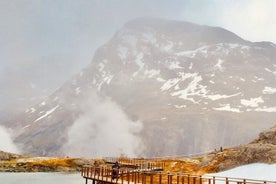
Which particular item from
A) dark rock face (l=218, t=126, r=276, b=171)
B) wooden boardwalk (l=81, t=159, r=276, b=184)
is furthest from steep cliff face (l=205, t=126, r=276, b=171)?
wooden boardwalk (l=81, t=159, r=276, b=184)

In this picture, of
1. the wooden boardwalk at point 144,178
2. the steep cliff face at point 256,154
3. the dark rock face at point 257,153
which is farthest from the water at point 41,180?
the dark rock face at point 257,153

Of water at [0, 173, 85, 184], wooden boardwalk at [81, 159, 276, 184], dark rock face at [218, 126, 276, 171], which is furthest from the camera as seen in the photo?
water at [0, 173, 85, 184]

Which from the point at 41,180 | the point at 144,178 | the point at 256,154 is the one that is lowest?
the point at 41,180

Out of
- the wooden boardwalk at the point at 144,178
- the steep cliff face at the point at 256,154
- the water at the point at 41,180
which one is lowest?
the water at the point at 41,180

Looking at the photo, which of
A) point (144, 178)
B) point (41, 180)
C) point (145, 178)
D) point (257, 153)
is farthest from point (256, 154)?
point (41, 180)

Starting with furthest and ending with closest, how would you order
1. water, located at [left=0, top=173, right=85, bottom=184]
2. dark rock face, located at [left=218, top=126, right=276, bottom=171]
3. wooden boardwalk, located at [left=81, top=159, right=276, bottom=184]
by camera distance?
water, located at [left=0, top=173, right=85, bottom=184]
dark rock face, located at [left=218, top=126, right=276, bottom=171]
wooden boardwalk, located at [left=81, top=159, right=276, bottom=184]

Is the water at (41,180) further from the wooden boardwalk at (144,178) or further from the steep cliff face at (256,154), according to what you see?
the steep cliff face at (256,154)

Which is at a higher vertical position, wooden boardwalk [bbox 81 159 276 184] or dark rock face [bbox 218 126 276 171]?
dark rock face [bbox 218 126 276 171]

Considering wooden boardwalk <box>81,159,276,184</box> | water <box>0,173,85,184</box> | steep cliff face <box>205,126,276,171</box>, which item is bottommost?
water <box>0,173,85,184</box>

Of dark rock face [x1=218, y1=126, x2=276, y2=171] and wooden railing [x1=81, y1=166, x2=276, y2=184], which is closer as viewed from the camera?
wooden railing [x1=81, y1=166, x2=276, y2=184]

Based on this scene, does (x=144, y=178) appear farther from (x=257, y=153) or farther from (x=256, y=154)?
(x=257, y=153)

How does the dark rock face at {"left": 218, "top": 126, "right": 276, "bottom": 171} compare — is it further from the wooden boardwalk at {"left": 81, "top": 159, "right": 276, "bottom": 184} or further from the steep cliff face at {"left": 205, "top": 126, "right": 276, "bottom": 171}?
the wooden boardwalk at {"left": 81, "top": 159, "right": 276, "bottom": 184}

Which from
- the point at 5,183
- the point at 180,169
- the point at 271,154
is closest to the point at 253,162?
the point at 271,154

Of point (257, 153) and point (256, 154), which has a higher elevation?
point (257, 153)
